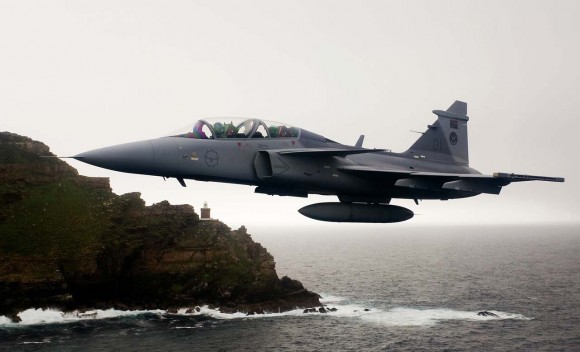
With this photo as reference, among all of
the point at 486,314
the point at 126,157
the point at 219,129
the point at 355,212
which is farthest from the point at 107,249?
the point at 126,157

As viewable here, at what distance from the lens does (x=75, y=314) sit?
72.4 m

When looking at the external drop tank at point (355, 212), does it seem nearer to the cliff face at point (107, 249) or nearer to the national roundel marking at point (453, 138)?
the national roundel marking at point (453, 138)

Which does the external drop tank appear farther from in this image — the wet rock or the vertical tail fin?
the wet rock

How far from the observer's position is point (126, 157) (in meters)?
20.6

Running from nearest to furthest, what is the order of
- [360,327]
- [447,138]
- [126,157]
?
[126,157] → [447,138] → [360,327]

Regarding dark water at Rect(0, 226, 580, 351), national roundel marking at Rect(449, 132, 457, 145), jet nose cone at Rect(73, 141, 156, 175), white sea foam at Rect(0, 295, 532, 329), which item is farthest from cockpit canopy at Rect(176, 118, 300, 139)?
white sea foam at Rect(0, 295, 532, 329)

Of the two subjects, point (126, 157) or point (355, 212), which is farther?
point (355, 212)

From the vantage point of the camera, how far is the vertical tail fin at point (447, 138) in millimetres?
32781

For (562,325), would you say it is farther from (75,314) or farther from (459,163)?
(75,314)

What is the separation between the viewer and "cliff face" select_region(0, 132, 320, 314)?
70.1 meters

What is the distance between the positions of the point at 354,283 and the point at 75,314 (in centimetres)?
6266

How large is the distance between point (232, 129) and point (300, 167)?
11.4 ft

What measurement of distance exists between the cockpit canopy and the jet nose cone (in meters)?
1.82

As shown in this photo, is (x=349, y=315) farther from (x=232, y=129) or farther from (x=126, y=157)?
(x=126, y=157)
